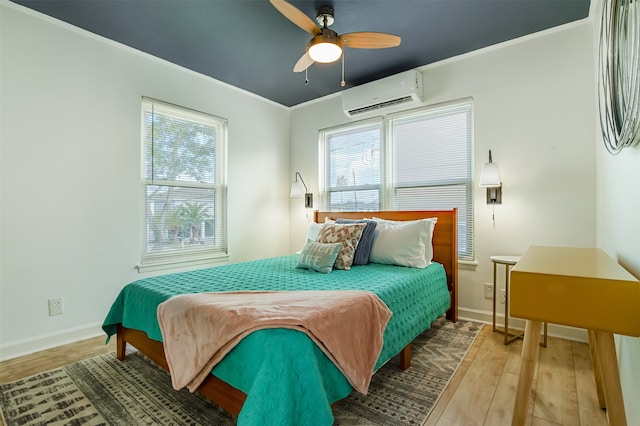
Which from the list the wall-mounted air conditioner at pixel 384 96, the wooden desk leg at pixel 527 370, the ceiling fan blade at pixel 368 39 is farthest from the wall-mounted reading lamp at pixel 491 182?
the wooden desk leg at pixel 527 370

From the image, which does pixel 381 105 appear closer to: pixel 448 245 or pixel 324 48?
pixel 324 48

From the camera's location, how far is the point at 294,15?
1945 mm

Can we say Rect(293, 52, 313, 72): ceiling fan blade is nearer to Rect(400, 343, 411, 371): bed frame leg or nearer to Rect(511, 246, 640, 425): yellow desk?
Rect(511, 246, 640, 425): yellow desk

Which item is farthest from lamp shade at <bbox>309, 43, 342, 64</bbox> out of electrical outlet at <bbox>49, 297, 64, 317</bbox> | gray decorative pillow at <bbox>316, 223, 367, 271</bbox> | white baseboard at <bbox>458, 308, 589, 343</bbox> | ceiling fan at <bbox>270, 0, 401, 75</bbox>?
electrical outlet at <bbox>49, 297, 64, 317</bbox>

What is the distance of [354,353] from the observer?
57.2 inches

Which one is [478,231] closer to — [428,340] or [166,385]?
[428,340]

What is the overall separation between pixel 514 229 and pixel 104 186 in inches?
147

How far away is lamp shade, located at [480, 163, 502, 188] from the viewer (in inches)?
105

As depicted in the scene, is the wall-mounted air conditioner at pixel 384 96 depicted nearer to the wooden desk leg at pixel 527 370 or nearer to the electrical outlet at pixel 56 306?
the wooden desk leg at pixel 527 370

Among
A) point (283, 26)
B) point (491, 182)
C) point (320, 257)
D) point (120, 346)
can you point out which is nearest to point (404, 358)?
point (320, 257)

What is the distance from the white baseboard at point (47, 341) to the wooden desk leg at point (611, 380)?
3396mm

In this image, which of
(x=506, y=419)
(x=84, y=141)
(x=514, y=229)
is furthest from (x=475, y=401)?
(x=84, y=141)

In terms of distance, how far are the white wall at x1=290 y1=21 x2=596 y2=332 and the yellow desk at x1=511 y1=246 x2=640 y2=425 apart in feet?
5.43

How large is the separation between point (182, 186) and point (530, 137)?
344 cm
